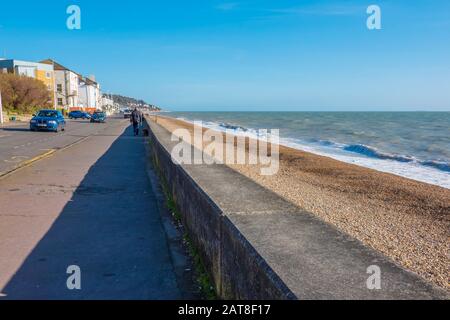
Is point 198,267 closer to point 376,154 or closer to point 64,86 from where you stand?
point 376,154

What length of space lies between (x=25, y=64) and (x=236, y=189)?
76.9 meters

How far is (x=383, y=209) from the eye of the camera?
9.78 meters

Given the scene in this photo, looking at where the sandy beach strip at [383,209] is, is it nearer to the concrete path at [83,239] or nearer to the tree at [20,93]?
the concrete path at [83,239]

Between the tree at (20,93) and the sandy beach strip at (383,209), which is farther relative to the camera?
the tree at (20,93)

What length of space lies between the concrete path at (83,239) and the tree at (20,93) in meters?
50.4

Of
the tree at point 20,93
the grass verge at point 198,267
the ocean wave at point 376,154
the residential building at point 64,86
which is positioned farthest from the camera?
the residential building at point 64,86

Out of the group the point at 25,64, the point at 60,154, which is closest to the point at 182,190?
the point at 60,154

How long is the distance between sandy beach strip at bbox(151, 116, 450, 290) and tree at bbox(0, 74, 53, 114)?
49.7m

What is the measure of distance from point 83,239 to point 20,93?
188ft

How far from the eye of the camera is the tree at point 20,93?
5288 cm

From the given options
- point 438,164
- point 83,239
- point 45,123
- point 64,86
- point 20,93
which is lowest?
point 438,164

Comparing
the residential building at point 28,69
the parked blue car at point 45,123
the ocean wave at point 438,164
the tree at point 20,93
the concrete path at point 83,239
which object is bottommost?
the ocean wave at point 438,164

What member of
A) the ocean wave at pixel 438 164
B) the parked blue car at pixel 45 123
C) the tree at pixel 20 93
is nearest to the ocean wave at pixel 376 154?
the ocean wave at pixel 438 164

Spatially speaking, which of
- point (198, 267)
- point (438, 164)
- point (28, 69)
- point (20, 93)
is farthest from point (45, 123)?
point (28, 69)
